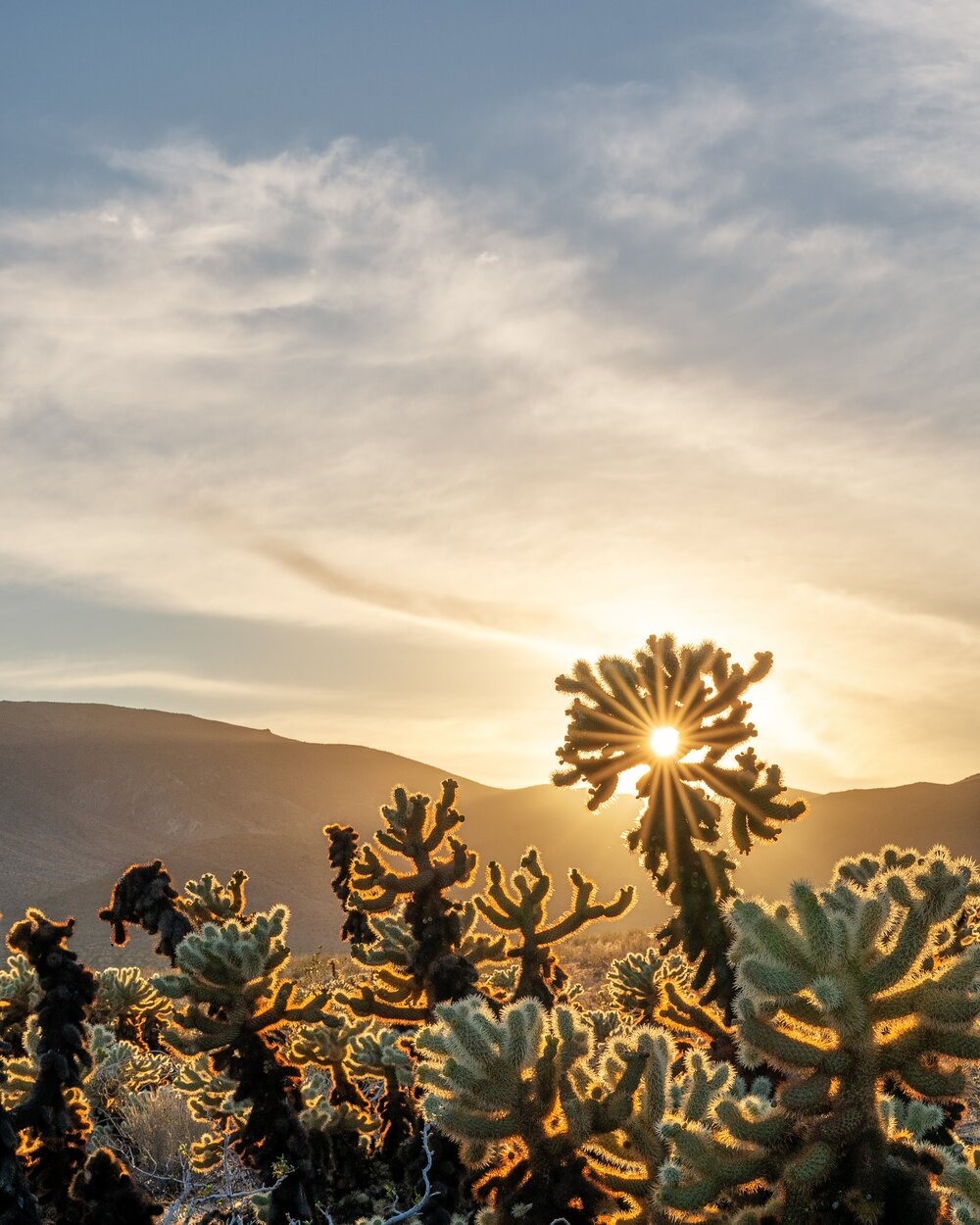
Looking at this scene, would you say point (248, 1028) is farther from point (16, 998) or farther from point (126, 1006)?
point (126, 1006)

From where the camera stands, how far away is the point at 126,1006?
1597 cm

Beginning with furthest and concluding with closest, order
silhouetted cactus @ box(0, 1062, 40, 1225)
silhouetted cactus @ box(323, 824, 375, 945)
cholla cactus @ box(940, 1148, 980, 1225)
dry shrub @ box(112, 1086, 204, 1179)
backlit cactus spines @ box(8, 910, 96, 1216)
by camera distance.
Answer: silhouetted cactus @ box(323, 824, 375, 945) < dry shrub @ box(112, 1086, 204, 1179) < backlit cactus spines @ box(8, 910, 96, 1216) < silhouetted cactus @ box(0, 1062, 40, 1225) < cholla cactus @ box(940, 1148, 980, 1225)

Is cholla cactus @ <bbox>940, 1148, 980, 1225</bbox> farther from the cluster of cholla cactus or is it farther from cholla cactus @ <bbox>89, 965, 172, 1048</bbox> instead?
cholla cactus @ <bbox>89, 965, 172, 1048</bbox>

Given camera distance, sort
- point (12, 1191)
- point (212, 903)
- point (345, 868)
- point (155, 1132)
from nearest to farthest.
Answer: point (12, 1191) < point (212, 903) < point (155, 1132) < point (345, 868)

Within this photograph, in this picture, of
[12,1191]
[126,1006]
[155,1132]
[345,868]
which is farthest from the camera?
[345,868]

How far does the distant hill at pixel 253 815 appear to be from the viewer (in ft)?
241

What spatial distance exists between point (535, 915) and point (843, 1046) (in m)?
6.56

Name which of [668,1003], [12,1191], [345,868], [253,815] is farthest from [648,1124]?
[253,815]

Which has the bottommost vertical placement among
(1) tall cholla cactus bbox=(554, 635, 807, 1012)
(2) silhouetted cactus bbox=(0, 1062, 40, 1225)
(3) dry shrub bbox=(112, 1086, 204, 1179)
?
(3) dry shrub bbox=(112, 1086, 204, 1179)

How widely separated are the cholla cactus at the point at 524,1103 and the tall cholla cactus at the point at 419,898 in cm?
420

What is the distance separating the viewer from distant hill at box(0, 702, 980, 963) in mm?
73312

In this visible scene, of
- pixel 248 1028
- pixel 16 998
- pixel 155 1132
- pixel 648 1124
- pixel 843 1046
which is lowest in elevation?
pixel 155 1132

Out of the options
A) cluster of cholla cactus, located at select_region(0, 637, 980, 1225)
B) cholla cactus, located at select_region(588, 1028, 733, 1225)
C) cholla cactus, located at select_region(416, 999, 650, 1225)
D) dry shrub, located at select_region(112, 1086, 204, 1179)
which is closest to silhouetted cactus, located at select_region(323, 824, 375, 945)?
cluster of cholla cactus, located at select_region(0, 637, 980, 1225)

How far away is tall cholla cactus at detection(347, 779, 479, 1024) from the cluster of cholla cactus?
0.03 meters
